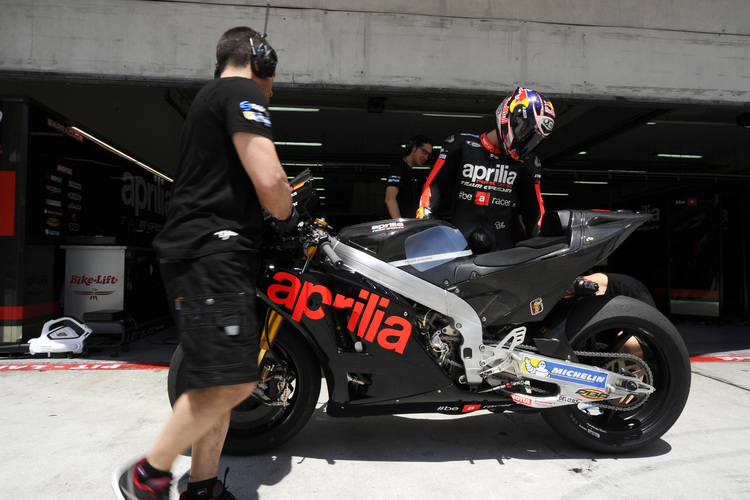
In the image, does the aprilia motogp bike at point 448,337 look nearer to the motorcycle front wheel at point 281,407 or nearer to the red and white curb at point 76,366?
the motorcycle front wheel at point 281,407

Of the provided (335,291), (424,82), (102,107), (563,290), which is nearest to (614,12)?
(424,82)

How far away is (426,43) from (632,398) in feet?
12.3

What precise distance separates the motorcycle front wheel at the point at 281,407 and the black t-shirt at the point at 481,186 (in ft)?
4.22

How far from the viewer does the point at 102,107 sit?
7633mm

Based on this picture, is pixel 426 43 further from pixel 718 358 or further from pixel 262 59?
pixel 718 358

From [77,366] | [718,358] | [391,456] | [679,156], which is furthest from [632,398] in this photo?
[679,156]

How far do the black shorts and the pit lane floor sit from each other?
2.51ft

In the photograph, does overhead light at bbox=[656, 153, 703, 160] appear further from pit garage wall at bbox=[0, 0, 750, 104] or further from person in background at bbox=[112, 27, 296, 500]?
person in background at bbox=[112, 27, 296, 500]

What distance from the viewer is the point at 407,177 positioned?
181 inches

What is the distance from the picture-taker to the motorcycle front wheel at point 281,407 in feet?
7.50

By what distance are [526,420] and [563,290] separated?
103 cm

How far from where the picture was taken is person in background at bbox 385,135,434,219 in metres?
4.34

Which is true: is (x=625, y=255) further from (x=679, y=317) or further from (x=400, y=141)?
(x=400, y=141)

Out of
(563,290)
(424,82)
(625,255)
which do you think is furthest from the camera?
(625,255)
